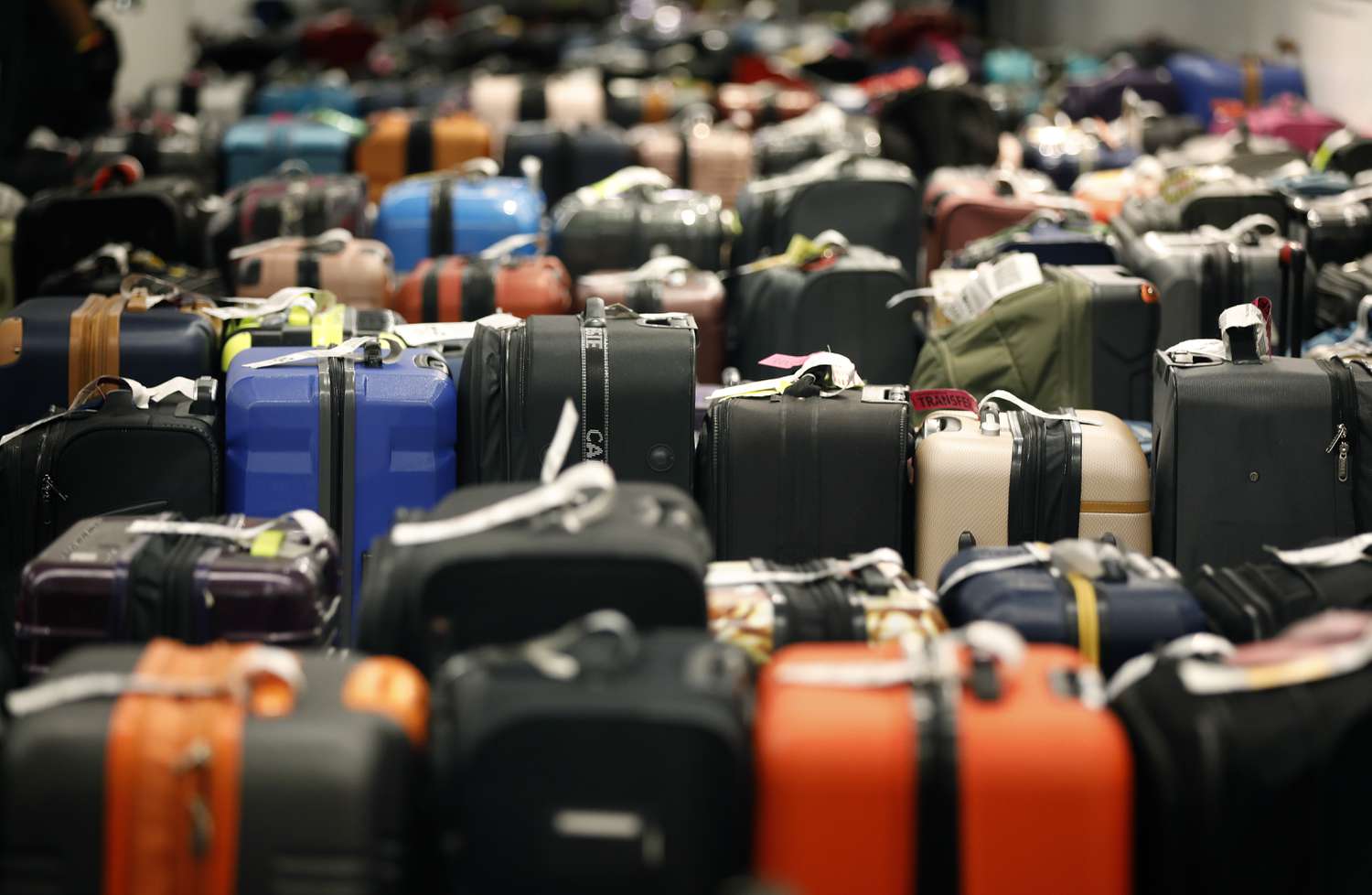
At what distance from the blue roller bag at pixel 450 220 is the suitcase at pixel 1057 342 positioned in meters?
1.86

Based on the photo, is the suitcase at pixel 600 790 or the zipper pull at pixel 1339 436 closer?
the suitcase at pixel 600 790

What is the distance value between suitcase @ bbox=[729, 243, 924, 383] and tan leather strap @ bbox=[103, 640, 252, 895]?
106 inches

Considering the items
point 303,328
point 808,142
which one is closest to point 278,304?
point 303,328

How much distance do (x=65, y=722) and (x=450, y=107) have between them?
20.7 feet

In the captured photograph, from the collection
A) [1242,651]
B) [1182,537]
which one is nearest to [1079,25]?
[1182,537]

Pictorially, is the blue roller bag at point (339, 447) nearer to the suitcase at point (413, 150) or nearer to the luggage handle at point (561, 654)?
the luggage handle at point (561, 654)

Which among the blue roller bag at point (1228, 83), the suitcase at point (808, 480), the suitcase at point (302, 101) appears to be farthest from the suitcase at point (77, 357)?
the blue roller bag at point (1228, 83)

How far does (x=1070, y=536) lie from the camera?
12.6 feet

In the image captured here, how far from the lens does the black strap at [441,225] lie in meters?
5.92

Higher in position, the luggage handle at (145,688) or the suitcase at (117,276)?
the suitcase at (117,276)

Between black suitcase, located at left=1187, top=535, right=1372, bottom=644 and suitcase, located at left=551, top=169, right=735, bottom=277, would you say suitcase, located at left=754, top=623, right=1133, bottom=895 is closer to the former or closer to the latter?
black suitcase, located at left=1187, top=535, right=1372, bottom=644

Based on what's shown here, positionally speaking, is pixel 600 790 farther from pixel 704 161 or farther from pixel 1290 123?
pixel 1290 123

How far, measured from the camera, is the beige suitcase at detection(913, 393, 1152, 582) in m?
3.80

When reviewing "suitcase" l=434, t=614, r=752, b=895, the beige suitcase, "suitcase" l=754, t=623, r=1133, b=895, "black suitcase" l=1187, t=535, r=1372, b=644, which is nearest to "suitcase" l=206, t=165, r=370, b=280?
the beige suitcase
